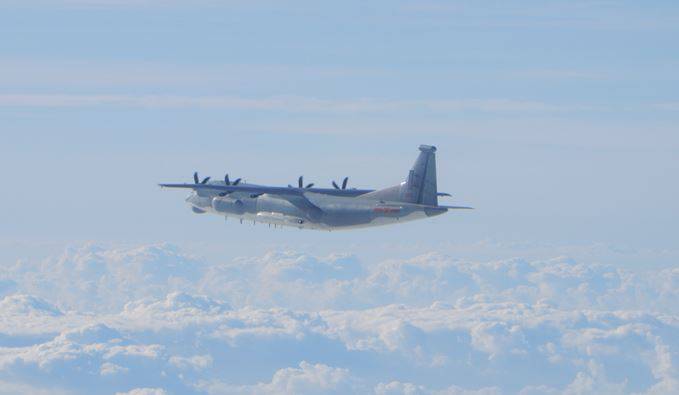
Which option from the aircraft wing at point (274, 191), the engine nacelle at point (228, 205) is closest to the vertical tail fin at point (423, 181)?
the aircraft wing at point (274, 191)

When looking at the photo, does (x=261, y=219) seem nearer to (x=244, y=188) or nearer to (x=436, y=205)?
(x=244, y=188)

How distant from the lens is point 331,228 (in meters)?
134

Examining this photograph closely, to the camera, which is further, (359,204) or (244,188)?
(244,188)

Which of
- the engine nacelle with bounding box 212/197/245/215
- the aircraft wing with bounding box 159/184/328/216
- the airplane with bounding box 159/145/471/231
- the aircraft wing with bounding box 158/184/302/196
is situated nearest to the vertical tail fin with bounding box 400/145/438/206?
the airplane with bounding box 159/145/471/231

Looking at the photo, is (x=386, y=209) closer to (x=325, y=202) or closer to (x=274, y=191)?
(x=325, y=202)

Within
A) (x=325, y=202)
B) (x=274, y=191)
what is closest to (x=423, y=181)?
(x=325, y=202)

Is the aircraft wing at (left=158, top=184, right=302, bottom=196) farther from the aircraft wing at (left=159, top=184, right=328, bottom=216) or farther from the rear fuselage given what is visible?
the rear fuselage

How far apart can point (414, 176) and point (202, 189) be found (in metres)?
33.8

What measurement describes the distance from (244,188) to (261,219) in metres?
4.83

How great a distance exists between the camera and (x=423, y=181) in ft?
424

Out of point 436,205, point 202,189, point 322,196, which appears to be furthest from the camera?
point 202,189

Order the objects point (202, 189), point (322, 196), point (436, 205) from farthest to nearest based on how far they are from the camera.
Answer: point (202, 189) < point (322, 196) < point (436, 205)

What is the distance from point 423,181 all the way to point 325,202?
13.8 m

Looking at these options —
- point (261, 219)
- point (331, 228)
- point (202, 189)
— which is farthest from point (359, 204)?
point (202, 189)
